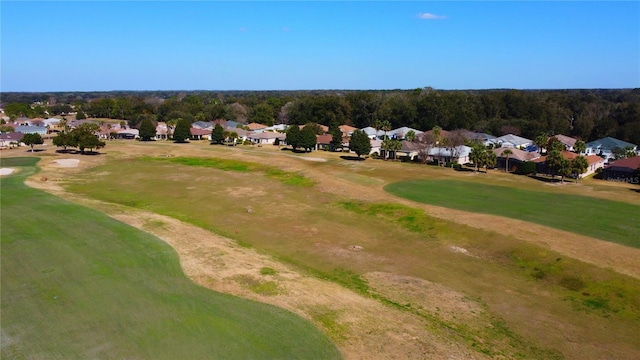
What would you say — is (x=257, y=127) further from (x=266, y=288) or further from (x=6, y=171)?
(x=266, y=288)

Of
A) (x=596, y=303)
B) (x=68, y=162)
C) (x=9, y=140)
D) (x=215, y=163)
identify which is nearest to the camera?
(x=596, y=303)

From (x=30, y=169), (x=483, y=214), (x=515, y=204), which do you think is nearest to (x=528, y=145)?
(x=515, y=204)

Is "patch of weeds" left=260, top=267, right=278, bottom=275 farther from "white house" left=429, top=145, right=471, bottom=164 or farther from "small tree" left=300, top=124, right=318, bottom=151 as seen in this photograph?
"small tree" left=300, top=124, right=318, bottom=151

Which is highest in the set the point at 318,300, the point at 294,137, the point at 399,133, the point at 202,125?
the point at 202,125

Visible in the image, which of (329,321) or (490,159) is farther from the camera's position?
(490,159)

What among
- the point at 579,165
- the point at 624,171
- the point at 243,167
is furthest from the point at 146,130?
the point at 624,171

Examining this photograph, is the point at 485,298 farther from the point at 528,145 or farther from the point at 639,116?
the point at 639,116
